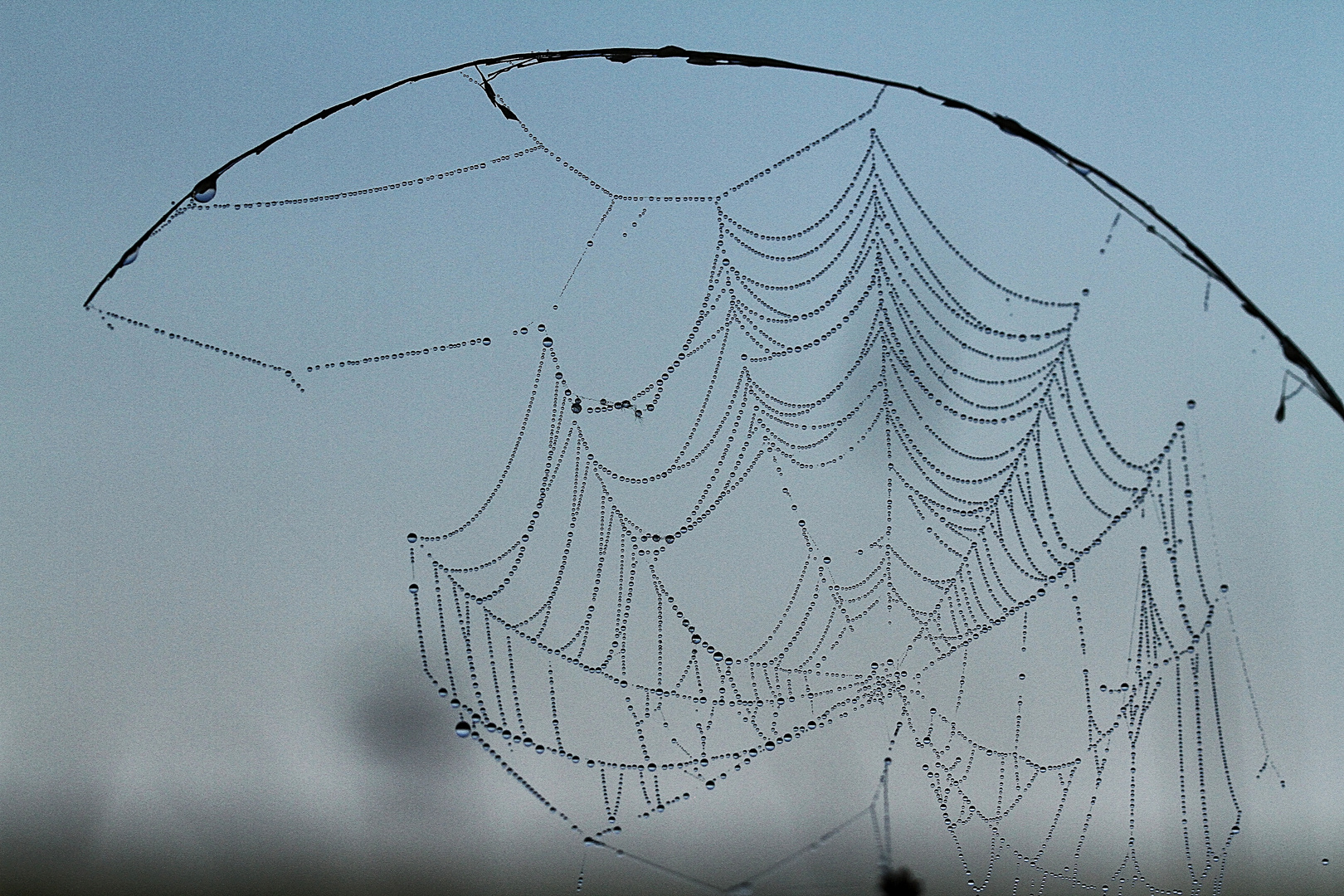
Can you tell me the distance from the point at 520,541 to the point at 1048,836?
2081 millimetres

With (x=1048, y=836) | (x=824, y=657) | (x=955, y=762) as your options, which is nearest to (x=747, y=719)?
(x=824, y=657)

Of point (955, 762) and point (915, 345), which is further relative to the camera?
point (955, 762)

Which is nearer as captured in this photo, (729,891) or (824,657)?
(729,891)

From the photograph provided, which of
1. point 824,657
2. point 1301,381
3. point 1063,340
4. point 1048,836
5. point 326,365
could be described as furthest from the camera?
point 824,657

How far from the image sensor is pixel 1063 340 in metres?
3.39

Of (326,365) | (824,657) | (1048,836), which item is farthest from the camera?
(824,657)

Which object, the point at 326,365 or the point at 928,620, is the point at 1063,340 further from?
the point at 326,365

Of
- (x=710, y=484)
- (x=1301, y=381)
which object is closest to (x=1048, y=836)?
(x=710, y=484)

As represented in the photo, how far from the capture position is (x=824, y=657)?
4.02 m

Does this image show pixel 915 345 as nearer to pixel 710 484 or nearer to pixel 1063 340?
pixel 1063 340

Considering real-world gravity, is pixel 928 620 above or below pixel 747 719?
above

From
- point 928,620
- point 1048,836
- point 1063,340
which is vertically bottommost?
point 1048,836

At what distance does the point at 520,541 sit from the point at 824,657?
139cm

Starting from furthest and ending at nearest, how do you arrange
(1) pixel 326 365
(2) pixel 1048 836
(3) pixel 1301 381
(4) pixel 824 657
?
(4) pixel 824 657 < (2) pixel 1048 836 < (1) pixel 326 365 < (3) pixel 1301 381
